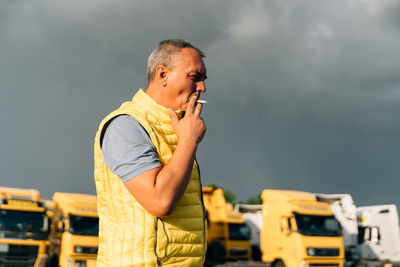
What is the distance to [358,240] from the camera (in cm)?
1738

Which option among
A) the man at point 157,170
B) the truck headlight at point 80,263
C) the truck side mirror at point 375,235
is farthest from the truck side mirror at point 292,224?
the man at point 157,170

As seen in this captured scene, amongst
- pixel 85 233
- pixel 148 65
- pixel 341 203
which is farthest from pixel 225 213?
pixel 148 65

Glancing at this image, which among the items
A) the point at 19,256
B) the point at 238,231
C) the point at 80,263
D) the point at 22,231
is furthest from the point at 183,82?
the point at 238,231

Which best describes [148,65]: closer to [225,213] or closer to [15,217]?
[15,217]

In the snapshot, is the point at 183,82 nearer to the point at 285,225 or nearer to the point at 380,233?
the point at 285,225

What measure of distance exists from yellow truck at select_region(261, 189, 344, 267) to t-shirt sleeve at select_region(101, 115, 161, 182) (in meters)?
13.8

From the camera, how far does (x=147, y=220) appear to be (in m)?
1.70

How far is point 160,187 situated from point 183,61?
562mm

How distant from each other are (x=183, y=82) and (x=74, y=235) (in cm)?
1347

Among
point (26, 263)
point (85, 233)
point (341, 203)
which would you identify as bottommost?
point (26, 263)

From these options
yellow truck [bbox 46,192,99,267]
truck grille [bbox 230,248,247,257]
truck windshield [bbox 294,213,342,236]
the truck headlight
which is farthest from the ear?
truck grille [bbox 230,248,247,257]

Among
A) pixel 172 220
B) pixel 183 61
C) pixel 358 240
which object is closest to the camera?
pixel 172 220

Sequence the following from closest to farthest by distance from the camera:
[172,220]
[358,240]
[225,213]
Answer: [172,220]
[358,240]
[225,213]

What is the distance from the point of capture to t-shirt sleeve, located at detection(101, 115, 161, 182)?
65.5 inches
